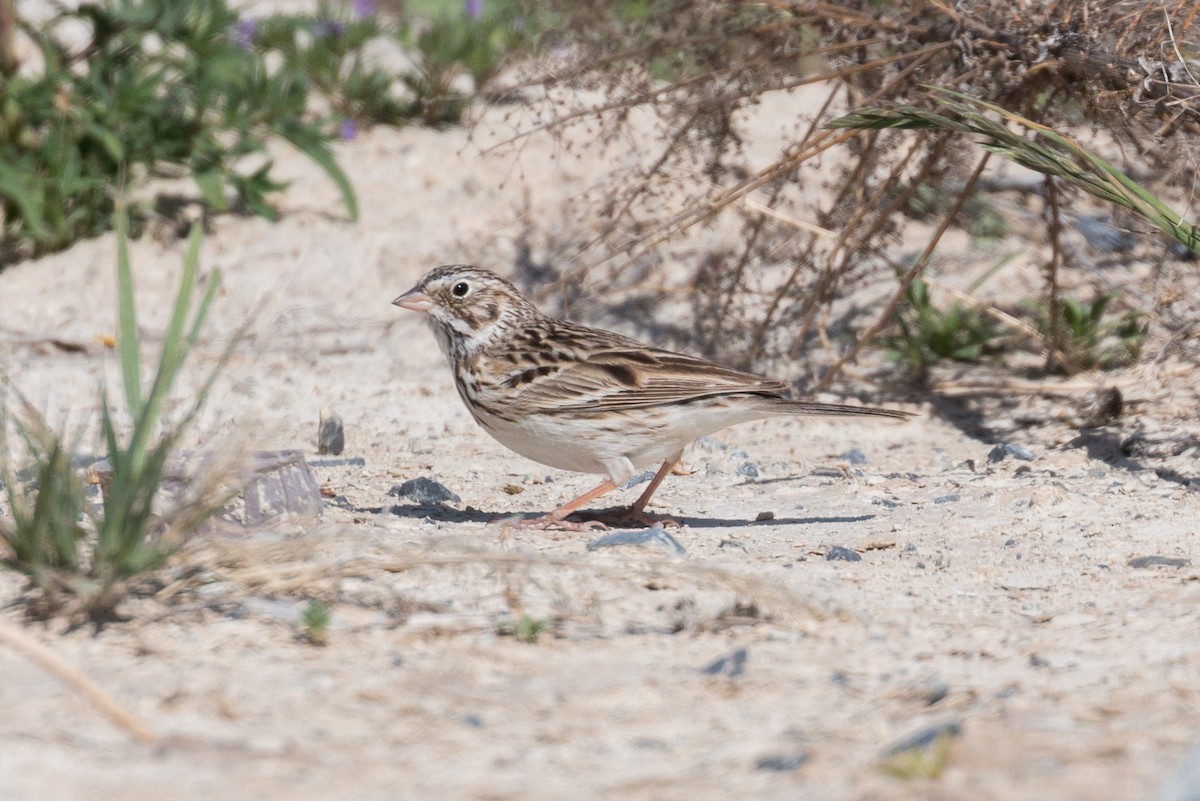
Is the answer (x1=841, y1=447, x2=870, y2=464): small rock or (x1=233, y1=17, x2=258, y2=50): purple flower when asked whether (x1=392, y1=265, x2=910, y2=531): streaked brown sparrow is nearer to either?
(x1=841, y1=447, x2=870, y2=464): small rock

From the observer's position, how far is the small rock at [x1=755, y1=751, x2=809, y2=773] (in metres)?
3.03

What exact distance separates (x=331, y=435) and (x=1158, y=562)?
3.55 meters

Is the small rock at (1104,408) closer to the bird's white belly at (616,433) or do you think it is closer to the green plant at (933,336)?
the green plant at (933,336)

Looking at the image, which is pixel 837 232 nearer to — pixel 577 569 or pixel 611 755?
pixel 577 569

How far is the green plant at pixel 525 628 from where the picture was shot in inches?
149

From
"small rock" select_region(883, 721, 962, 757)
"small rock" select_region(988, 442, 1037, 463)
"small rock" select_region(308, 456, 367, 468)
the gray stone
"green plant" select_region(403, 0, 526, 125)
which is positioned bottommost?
"small rock" select_region(883, 721, 962, 757)

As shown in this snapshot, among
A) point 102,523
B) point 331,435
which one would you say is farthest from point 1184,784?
point 331,435

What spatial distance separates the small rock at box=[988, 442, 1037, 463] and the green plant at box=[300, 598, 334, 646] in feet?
11.9

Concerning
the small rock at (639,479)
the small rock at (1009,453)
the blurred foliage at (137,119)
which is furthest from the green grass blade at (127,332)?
the blurred foliage at (137,119)

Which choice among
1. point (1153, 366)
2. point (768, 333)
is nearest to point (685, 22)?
point (768, 333)

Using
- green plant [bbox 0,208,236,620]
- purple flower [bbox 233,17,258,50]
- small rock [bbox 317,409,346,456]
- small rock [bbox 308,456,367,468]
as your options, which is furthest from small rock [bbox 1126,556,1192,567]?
purple flower [bbox 233,17,258,50]

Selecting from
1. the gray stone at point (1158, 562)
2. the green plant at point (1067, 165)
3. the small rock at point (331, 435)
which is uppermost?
the green plant at point (1067, 165)

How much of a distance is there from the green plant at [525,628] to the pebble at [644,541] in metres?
0.88

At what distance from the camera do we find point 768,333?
800cm
